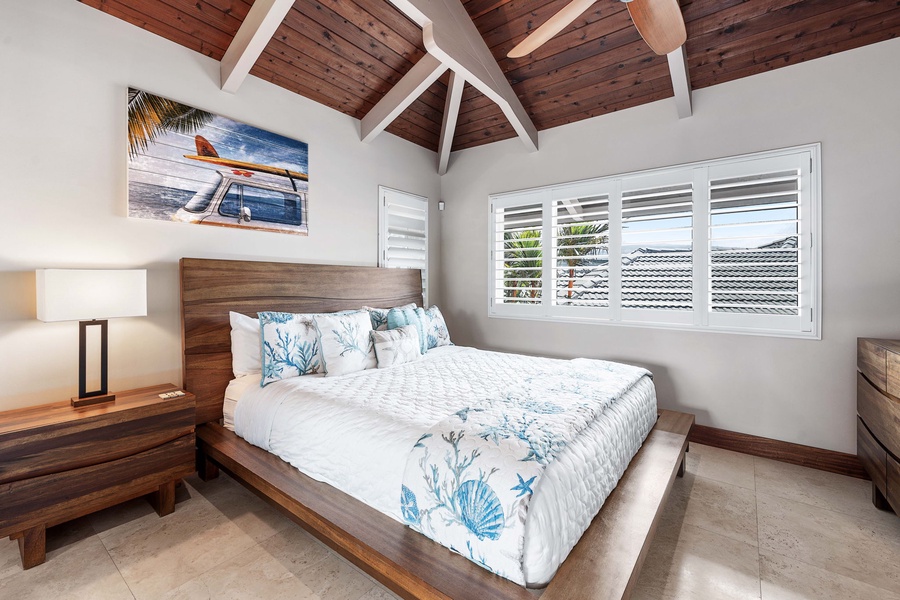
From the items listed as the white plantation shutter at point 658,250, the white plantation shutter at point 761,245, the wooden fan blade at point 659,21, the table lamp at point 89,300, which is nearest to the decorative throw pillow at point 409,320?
the table lamp at point 89,300

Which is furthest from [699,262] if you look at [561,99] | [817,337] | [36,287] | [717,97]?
[36,287]

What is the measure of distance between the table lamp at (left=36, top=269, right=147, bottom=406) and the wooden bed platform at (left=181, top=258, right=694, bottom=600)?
36 cm

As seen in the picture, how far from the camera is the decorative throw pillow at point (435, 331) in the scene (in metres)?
3.64

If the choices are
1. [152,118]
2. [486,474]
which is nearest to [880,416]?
[486,474]

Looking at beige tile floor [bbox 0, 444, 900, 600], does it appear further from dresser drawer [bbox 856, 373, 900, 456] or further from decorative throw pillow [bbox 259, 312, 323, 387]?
decorative throw pillow [bbox 259, 312, 323, 387]

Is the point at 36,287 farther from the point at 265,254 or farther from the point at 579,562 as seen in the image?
the point at 579,562

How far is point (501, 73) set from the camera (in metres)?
3.44

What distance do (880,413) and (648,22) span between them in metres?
2.43

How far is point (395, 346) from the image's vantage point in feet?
9.82

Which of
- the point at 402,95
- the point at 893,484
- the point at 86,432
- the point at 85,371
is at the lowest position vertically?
the point at 893,484

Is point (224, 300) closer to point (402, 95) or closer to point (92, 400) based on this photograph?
point (92, 400)

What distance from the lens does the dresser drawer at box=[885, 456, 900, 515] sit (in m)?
1.96

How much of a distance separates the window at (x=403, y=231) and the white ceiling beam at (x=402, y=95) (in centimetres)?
57

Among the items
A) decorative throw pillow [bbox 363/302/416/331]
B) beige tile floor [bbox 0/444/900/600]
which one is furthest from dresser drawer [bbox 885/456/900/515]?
decorative throw pillow [bbox 363/302/416/331]
